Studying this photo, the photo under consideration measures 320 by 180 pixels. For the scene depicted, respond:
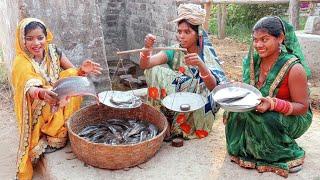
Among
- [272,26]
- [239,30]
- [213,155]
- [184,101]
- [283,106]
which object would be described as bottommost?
[213,155]

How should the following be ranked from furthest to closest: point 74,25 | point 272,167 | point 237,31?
point 237,31
point 74,25
point 272,167

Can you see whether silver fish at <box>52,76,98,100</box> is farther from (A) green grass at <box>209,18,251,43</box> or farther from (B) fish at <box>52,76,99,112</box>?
(A) green grass at <box>209,18,251,43</box>

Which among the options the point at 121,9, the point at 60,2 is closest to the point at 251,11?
the point at 121,9

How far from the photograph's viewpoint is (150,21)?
7242 millimetres

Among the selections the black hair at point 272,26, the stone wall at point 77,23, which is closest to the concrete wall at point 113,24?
the stone wall at point 77,23

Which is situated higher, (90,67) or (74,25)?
(74,25)

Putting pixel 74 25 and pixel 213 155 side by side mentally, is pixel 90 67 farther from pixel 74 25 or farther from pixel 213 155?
pixel 213 155

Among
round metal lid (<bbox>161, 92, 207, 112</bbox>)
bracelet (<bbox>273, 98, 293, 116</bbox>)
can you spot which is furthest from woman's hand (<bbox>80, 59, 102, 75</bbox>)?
bracelet (<bbox>273, 98, 293, 116</bbox>)

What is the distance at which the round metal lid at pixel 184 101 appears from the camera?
3658mm

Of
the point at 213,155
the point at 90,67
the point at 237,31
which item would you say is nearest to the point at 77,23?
the point at 90,67

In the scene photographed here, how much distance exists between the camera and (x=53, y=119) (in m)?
3.62

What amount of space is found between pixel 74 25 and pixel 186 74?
1661 mm

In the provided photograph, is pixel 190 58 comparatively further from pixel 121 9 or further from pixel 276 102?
pixel 121 9

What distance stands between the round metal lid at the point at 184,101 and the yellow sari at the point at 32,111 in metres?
0.98
